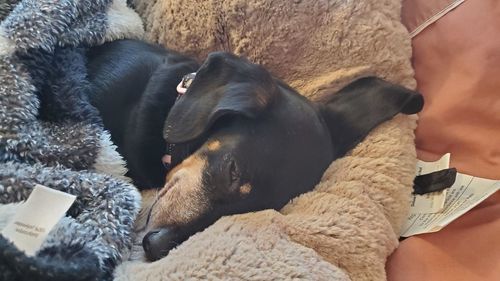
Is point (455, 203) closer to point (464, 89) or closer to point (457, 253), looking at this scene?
point (457, 253)

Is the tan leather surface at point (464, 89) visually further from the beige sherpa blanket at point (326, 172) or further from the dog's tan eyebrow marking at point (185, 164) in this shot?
the dog's tan eyebrow marking at point (185, 164)

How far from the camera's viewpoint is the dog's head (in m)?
1.40

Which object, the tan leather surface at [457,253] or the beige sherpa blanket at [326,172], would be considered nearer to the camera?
the beige sherpa blanket at [326,172]

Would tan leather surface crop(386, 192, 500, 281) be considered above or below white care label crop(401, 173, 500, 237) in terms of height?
below

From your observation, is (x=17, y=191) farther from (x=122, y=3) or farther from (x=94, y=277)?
(x=122, y=3)

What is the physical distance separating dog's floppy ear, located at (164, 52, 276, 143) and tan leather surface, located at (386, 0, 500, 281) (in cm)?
44

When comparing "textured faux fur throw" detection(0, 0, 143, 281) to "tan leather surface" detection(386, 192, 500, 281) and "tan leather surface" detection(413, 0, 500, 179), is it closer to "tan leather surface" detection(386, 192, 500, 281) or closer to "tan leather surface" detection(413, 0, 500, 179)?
"tan leather surface" detection(386, 192, 500, 281)

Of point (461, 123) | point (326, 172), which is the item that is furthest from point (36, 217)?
point (461, 123)

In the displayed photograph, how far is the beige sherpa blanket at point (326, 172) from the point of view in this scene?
123 cm

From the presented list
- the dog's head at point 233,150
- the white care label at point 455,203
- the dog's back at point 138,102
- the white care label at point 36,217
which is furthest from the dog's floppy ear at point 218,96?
the white care label at point 455,203

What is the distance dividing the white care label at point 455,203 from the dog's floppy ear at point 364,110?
0.21m

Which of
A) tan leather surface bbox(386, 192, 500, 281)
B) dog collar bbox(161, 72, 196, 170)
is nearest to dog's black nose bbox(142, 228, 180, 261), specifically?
dog collar bbox(161, 72, 196, 170)

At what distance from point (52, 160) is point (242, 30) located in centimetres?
59

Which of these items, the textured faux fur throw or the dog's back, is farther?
the dog's back
